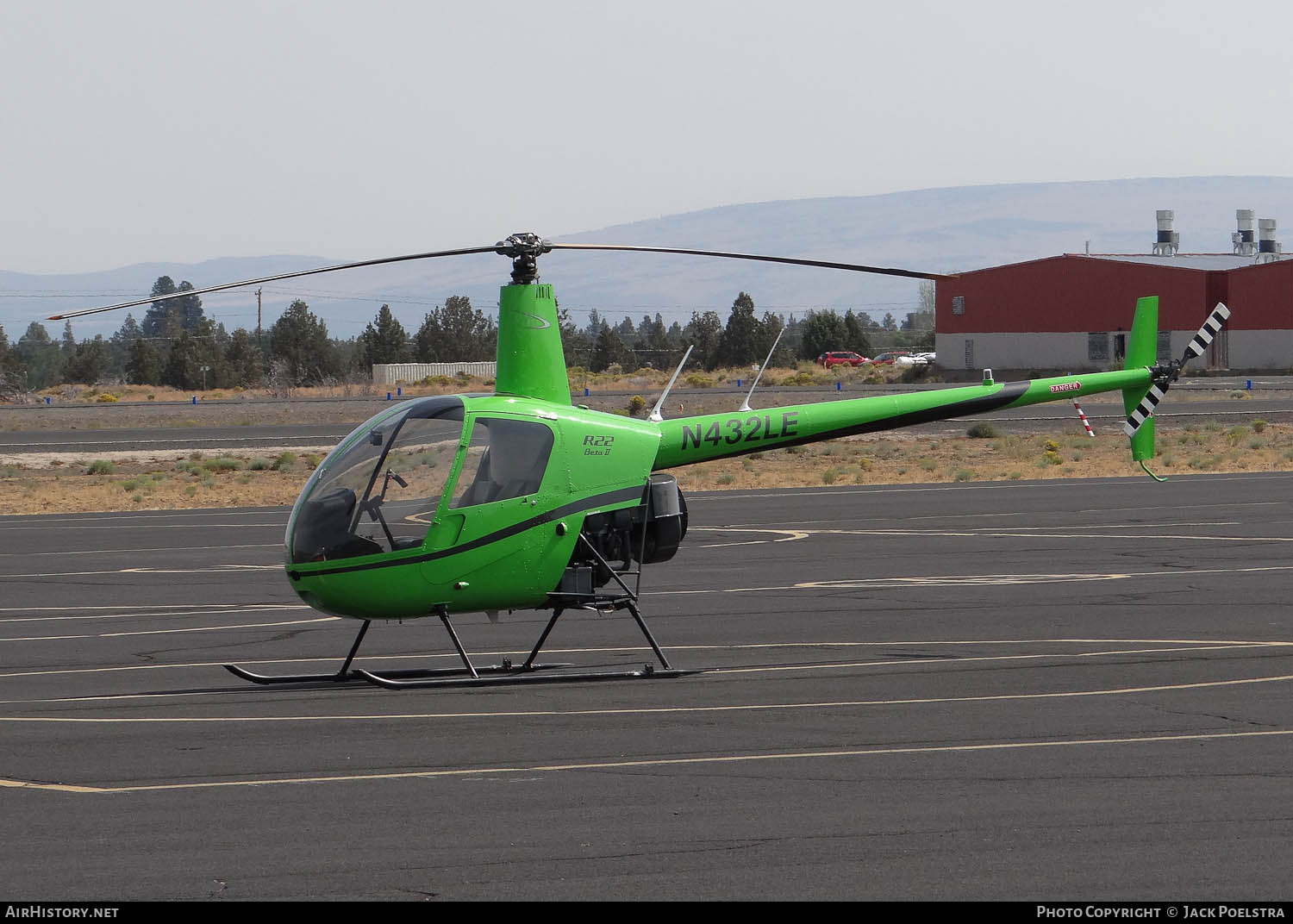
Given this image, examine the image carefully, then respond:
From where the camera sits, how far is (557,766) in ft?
29.4

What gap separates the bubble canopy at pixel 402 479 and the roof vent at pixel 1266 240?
94.4 meters

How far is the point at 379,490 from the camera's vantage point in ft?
36.3

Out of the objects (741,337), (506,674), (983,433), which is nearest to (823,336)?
(741,337)

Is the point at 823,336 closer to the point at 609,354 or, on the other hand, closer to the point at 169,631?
the point at 609,354

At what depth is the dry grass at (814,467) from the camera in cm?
3581

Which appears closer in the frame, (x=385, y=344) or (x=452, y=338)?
(x=385, y=344)

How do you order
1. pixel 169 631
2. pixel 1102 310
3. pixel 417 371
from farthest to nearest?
1. pixel 417 371
2. pixel 1102 310
3. pixel 169 631

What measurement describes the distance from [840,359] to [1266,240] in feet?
99.9

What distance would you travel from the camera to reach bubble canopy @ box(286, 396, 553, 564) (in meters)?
11.0

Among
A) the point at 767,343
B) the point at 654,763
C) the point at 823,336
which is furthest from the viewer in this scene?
the point at 823,336

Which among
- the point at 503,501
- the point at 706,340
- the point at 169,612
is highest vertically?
the point at 706,340

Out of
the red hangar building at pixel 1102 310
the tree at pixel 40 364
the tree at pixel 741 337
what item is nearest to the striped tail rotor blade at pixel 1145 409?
the red hangar building at pixel 1102 310

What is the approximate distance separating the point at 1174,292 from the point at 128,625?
79.1 meters

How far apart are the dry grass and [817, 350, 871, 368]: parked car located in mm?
56780
